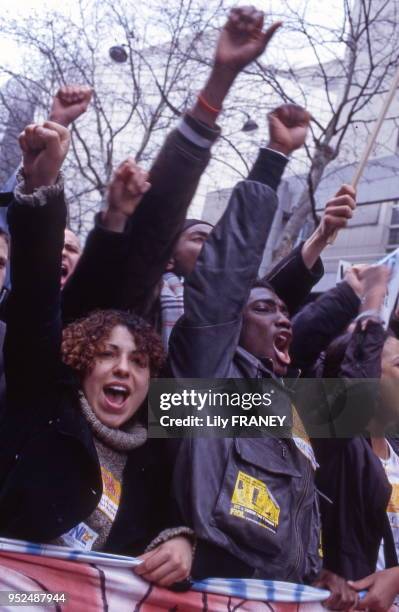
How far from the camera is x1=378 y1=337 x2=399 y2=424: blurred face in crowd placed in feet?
9.23

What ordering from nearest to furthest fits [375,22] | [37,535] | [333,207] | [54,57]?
[37,535] → [333,207] → [375,22] → [54,57]

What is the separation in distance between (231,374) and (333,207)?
0.95 m

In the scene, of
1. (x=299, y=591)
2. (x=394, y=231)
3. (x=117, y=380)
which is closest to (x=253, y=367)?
(x=117, y=380)

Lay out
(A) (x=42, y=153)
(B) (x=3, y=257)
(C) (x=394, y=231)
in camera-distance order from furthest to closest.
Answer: (C) (x=394, y=231) < (B) (x=3, y=257) < (A) (x=42, y=153)

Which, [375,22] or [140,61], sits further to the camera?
[140,61]

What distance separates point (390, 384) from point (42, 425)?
1.47 m

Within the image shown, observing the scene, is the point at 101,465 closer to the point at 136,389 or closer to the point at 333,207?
the point at 136,389

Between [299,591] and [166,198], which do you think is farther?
[166,198]

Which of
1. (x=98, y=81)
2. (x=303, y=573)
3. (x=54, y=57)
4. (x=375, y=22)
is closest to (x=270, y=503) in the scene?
(x=303, y=573)

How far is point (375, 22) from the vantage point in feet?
27.0

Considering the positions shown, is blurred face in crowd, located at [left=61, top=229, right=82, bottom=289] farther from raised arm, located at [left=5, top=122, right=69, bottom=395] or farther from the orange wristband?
raised arm, located at [left=5, top=122, right=69, bottom=395]

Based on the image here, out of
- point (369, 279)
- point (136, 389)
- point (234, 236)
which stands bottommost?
point (136, 389)

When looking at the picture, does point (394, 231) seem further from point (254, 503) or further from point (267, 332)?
point (254, 503)

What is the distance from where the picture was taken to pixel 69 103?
7.97ft
